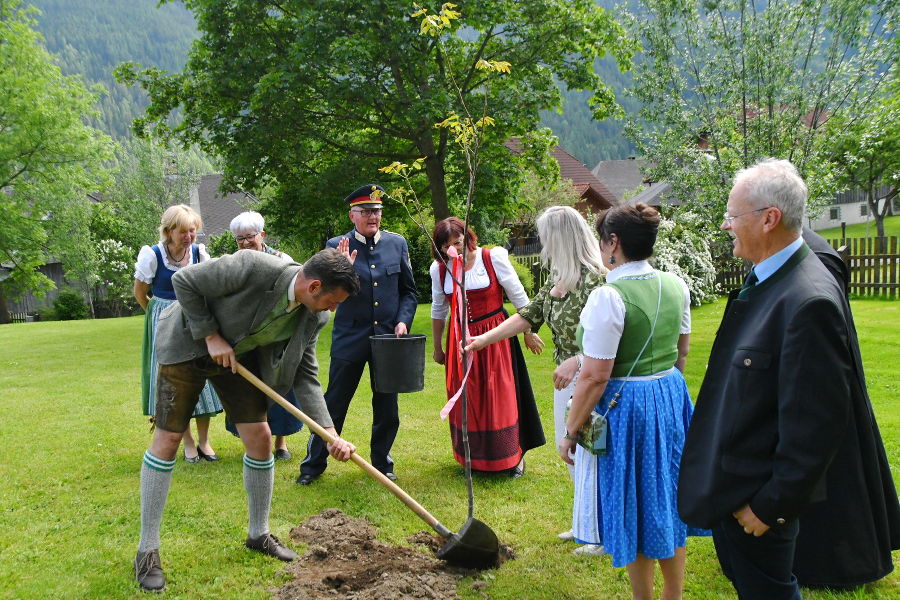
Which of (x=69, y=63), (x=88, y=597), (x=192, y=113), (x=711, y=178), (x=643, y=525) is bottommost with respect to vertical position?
(x=88, y=597)

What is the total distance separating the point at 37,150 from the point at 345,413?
2554cm

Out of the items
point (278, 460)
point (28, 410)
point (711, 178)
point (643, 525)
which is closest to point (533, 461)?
point (278, 460)

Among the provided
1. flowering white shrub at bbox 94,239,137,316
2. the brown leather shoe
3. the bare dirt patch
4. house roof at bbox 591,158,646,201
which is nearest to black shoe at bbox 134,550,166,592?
the brown leather shoe

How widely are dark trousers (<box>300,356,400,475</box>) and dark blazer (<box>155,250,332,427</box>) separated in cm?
143

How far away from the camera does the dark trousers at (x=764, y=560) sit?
6.71 feet

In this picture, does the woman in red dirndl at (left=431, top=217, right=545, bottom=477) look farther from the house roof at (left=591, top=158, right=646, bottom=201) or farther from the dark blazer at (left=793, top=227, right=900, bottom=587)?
the house roof at (left=591, top=158, right=646, bottom=201)

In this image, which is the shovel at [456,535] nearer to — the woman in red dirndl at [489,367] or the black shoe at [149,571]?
the black shoe at [149,571]

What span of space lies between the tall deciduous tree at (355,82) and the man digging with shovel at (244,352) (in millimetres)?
8254

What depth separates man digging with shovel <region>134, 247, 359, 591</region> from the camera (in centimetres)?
336

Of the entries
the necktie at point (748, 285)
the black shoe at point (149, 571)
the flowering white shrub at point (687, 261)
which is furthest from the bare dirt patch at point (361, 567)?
the flowering white shrub at point (687, 261)

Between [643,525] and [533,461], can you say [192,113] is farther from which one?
[643,525]

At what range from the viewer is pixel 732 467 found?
199 cm

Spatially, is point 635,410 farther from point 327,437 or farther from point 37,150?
point 37,150

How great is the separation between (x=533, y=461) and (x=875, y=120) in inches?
270
